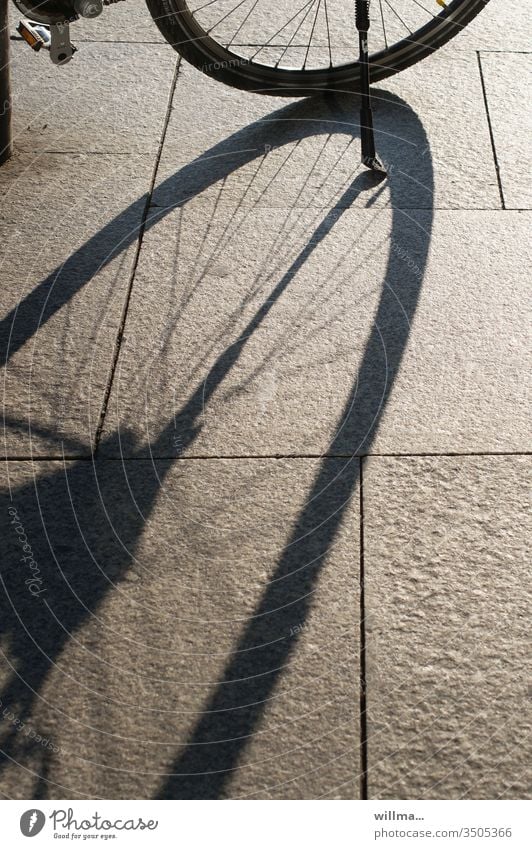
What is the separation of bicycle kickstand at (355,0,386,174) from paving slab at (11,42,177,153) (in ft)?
3.12

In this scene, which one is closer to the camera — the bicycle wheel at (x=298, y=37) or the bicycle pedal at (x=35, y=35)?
the bicycle pedal at (x=35, y=35)

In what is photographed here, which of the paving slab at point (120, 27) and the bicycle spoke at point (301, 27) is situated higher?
the paving slab at point (120, 27)

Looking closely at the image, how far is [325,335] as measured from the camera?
4.00m

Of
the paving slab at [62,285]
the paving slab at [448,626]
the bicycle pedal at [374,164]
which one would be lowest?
the paving slab at [448,626]

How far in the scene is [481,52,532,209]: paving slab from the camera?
15.4 ft

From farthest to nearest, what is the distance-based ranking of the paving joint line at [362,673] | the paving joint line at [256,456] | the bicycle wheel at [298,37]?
the bicycle wheel at [298,37] < the paving joint line at [256,456] < the paving joint line at [362,673]

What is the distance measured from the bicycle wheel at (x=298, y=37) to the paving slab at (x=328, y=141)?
0.38 feet

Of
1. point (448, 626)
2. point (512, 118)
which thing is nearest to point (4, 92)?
point (512, 118)

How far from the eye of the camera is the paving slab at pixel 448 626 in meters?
2.78

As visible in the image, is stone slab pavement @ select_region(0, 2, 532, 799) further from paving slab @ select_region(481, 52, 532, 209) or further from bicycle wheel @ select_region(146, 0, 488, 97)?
bicycle wheel @ select_region(146, 0, 488, 97)

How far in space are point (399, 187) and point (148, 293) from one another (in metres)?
1.27

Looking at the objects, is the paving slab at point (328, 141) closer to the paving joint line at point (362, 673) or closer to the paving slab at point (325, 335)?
the paving slab at point (325, 335)

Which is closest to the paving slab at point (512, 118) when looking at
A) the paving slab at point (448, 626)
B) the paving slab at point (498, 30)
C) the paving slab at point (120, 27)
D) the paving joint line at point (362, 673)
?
the paving slab at point (498, 30)
